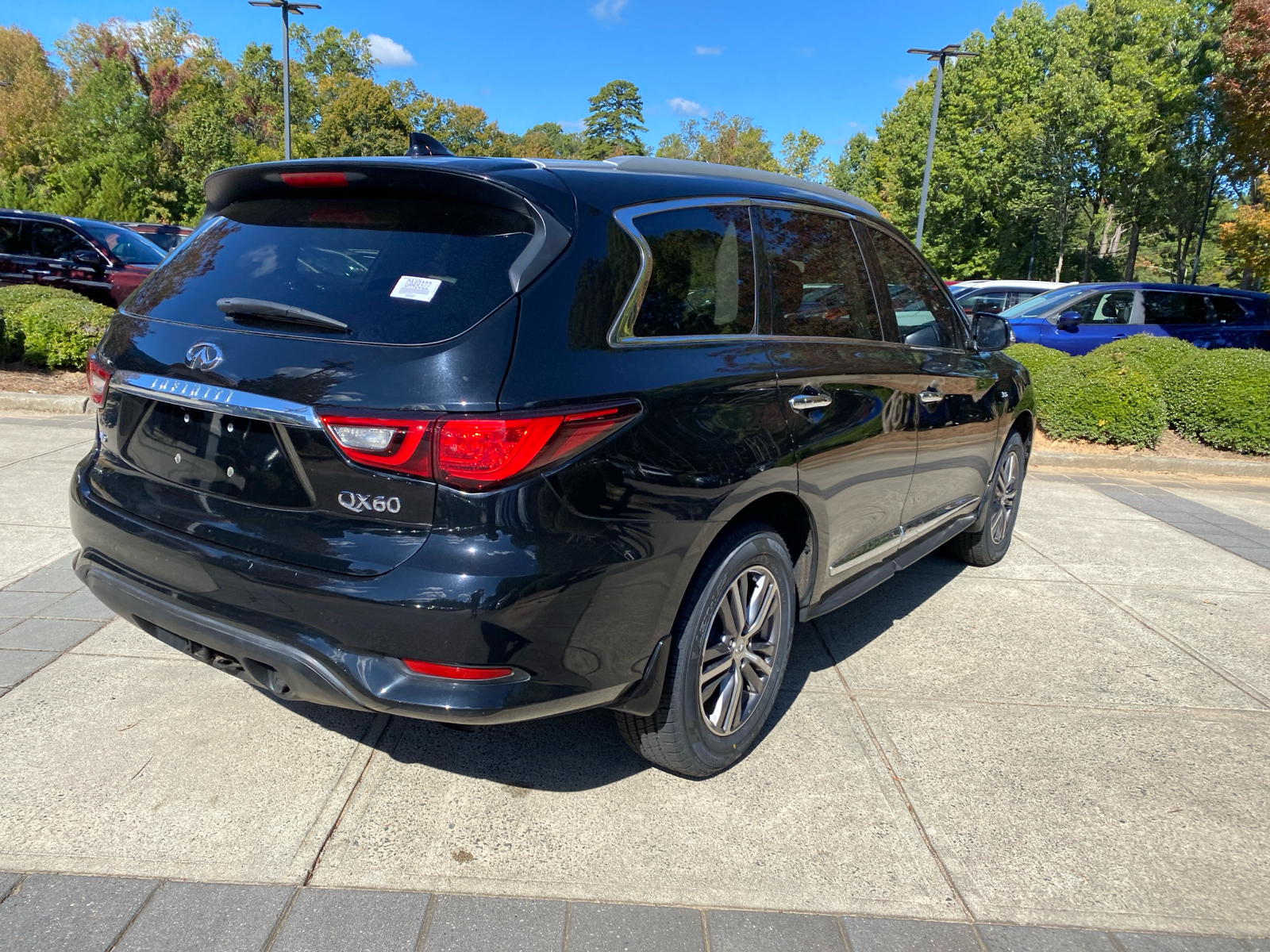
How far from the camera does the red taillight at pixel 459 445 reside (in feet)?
7.09

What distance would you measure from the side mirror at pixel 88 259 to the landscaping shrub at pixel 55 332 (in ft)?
10.2

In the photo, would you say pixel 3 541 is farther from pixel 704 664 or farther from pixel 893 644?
pixel 893 644

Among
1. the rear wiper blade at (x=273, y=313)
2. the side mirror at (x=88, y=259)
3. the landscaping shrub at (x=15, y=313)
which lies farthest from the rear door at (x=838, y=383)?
the side mirror at (x=88, y=259)

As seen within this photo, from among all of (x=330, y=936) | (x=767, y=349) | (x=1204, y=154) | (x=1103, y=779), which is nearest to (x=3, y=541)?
(x=330, y=936)

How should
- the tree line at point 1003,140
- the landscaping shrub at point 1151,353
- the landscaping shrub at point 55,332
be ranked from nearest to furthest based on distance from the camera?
the landscaping shrub at point 55,332 < the landscaping shrub at point 1151,353 < the tree line at point 1003,140

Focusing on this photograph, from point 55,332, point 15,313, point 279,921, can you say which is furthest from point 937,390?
point 15,313

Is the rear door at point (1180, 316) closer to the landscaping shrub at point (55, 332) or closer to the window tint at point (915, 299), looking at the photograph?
the window tint at point (915, 299)

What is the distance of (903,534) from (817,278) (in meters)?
1.23

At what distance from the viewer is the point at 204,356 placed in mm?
2479

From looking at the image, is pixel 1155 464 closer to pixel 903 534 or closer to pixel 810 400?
pixel 903 534

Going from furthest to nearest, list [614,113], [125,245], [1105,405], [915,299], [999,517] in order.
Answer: [614,113] < [125,245] < [1105,405] < [999,517] < [915,299]

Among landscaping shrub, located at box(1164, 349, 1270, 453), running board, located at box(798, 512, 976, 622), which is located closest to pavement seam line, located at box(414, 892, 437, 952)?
running board, located at box(798, 512, 976, 622)

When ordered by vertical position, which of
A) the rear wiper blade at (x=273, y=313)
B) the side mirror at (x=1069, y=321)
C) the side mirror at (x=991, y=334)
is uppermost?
the rear wiper blade at (x=273, y=313)

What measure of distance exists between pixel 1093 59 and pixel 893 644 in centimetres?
3824
